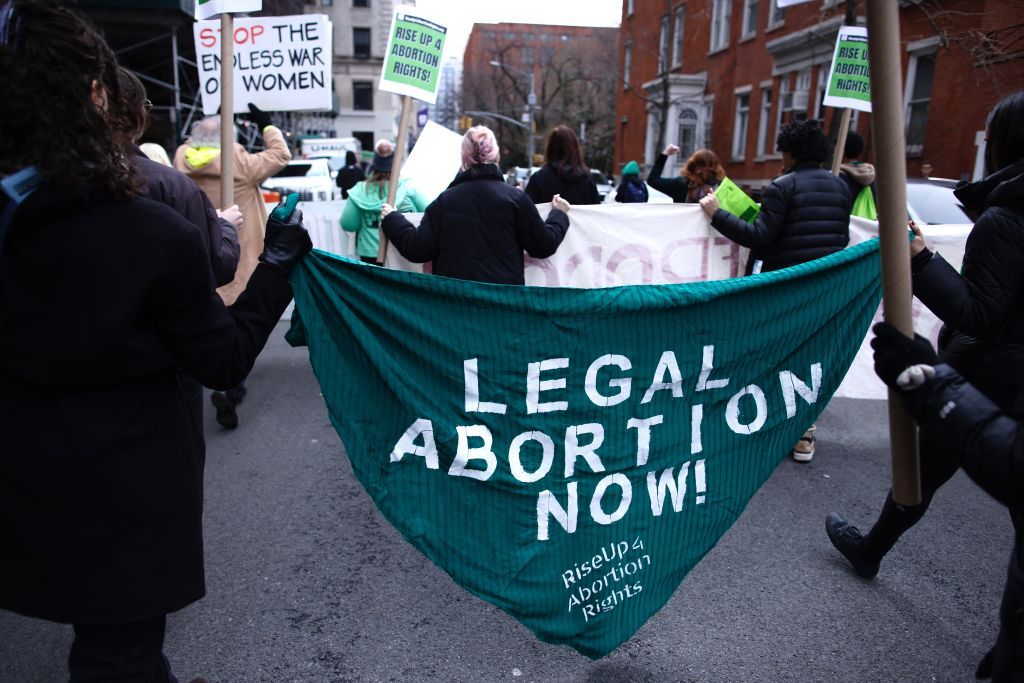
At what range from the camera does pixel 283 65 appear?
5.43m

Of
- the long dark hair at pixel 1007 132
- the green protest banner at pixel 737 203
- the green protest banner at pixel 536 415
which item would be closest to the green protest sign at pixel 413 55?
the green protest banner at pixel 737 203

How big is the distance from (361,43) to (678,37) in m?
32.0

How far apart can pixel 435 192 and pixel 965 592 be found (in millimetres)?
4071

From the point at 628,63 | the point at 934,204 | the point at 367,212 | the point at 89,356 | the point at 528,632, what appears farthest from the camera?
the point at 628,63

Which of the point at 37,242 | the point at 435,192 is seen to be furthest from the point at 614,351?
the point at 435,192

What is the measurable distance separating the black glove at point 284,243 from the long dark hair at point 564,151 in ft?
11.3

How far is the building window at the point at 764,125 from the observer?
1038 inches

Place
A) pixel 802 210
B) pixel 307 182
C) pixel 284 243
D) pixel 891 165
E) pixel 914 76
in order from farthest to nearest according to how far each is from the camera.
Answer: pixel 914 76 → pixel 307 182 → pixel 802 210 → pixel 284 243 → pixel 891 165

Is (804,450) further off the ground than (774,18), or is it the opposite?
(774,18)

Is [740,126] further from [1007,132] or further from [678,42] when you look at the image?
[1007,132]

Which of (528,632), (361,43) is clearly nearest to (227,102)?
(528,632)

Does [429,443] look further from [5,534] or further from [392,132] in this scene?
[392,132]

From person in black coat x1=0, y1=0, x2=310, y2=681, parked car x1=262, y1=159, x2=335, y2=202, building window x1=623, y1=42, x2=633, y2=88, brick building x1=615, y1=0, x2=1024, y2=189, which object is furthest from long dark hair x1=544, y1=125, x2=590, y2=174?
building window x1=623, y1=42, x2=633, y2=88

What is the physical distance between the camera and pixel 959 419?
166 cm
